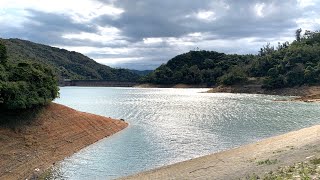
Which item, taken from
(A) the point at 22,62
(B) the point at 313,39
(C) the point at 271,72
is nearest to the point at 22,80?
(A) the point at 22,62

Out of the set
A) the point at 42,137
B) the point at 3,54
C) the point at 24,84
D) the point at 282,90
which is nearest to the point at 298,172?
the point at 42,137

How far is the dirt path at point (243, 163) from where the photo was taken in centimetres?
1938

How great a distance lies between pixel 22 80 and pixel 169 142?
49.4 feet

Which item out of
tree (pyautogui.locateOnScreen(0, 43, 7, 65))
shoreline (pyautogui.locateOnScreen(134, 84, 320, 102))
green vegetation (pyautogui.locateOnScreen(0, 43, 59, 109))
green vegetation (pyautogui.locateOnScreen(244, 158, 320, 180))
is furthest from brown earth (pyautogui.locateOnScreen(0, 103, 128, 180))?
shoreline (pyautogui.locateOnScreen(134, 84, 320, 102))

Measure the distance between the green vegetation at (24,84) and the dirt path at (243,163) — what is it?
46.2 feet

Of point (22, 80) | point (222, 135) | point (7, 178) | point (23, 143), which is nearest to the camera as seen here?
point (7, 178)

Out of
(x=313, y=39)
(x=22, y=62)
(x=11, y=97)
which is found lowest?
(x=11, y=97)

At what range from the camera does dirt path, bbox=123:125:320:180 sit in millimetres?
19381

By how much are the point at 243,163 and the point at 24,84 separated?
2151cm

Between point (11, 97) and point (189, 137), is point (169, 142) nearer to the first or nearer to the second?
point (189, 137)

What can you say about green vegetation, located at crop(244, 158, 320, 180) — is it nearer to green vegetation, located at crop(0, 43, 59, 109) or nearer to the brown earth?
the brown earth

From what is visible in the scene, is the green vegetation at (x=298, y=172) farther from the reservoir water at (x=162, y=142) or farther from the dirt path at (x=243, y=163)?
the reservoir water at (x=162, y=142)

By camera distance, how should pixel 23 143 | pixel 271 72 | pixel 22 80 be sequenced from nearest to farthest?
1. pixel 23 143
2. pixel 22 80
3. pixel 271 72

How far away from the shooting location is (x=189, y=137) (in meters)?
39.5
